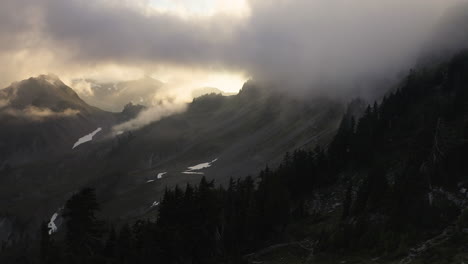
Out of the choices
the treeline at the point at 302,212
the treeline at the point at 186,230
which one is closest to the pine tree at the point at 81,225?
the treeline at the point at 186,230

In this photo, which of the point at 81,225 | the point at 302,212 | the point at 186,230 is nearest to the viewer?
the point at 81,225

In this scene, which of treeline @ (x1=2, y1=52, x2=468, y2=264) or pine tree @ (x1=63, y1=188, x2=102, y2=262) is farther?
treeline @ (x1=2, y1=52, x2=468, y2=264)

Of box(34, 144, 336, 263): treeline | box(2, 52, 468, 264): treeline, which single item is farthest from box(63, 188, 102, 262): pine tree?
box(2, 52, 468, 264): treeline

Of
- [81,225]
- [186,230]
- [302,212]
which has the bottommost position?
[302,212]

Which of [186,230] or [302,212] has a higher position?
[186,230]

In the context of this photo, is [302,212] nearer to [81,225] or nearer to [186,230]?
[186,230]

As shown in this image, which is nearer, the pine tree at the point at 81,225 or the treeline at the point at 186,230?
the pine tree at the point at 81,225

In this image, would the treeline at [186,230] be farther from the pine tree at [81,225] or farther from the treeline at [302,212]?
the treeline at [302,212]

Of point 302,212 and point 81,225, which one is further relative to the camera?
point 302,212

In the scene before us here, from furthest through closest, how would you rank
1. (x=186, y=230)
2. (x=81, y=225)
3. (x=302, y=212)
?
(x=302, y=212) → (x=186, y=230) → (x=81, y=225)

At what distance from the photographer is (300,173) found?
102250 millimetres

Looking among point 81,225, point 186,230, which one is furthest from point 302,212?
point 81,225

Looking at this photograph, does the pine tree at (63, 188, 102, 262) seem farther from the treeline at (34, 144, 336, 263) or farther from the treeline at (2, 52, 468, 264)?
the treeline at (2, 52, 468, 264)

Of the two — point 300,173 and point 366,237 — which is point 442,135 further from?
point 300,173
